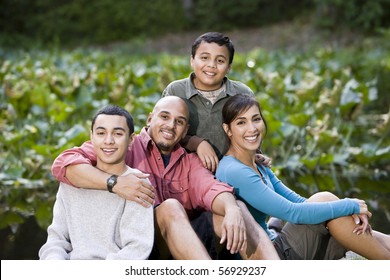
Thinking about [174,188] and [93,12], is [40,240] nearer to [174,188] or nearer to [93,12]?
[174,188]

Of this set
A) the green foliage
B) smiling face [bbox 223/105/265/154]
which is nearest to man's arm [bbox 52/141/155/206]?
smiling face [bbox 223/105/265/154]

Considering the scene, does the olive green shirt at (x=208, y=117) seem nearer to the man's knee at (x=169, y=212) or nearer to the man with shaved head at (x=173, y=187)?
the man with shaved head at (x=173, y=187)

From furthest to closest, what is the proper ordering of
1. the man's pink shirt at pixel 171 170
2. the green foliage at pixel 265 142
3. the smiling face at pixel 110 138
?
the green foliage at pixel 265 142, the man's pink shirt at pixel 171 170, the smiling face at pixel 110 138

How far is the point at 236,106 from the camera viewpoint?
3.38 m

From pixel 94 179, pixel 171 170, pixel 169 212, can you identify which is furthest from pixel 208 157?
pixel 94 179

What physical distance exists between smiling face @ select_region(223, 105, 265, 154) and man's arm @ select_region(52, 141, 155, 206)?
1.57ft

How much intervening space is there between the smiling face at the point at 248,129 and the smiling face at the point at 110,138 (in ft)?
1.62

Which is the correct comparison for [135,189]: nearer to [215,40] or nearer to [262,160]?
[262,160]

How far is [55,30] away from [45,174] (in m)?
18.1

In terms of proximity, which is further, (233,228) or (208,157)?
(208,157)

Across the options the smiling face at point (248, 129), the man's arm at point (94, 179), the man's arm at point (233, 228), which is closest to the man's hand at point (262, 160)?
the smiling face at point (248, 129)

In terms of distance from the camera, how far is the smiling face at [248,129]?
11.0 feet

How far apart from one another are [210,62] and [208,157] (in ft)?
1.55
